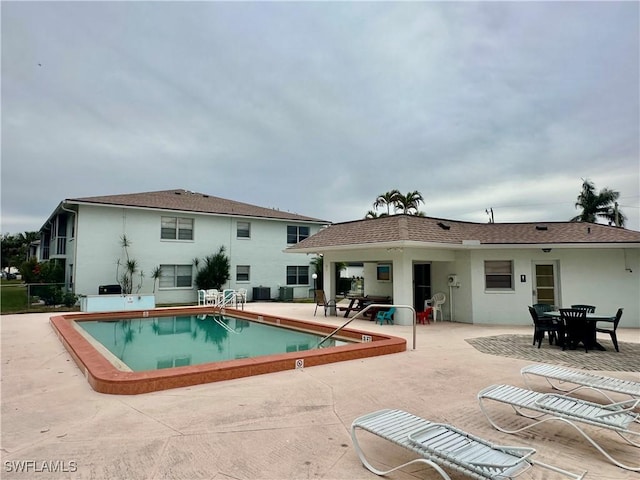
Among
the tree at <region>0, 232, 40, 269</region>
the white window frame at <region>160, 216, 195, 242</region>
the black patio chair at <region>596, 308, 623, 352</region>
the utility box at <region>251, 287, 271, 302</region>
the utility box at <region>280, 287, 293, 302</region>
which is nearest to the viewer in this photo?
the black patio chair at <region>596, 308, 623, 352</region>

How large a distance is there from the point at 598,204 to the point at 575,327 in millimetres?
37668

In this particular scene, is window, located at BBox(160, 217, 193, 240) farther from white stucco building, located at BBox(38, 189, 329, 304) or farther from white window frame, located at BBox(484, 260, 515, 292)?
white window frame, located at BBox(484, 260, 515, 292)

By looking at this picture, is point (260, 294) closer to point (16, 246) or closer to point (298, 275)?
point (298, 275)

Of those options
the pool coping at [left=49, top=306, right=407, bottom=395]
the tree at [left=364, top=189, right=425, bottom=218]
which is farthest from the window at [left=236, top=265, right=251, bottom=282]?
the tree at [left=364, top=189, right=425, bottom=218]

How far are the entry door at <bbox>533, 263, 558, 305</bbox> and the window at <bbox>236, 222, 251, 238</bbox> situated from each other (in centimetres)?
1770

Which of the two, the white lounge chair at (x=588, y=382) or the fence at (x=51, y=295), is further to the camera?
the fence at (x=51, y=295)

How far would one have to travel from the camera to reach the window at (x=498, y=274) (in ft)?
45.8

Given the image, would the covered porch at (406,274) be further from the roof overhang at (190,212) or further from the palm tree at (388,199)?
the palm tree at (388,199)

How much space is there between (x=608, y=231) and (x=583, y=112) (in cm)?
517

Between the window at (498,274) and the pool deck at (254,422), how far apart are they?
6.12 m

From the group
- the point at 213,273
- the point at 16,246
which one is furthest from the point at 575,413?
the point at 16,246

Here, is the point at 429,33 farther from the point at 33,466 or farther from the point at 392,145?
the point at 33,466

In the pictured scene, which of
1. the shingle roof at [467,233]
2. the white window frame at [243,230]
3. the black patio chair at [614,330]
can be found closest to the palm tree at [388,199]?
the white window frame at [243,230]

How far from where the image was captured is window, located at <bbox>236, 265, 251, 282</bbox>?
25.2 meters
